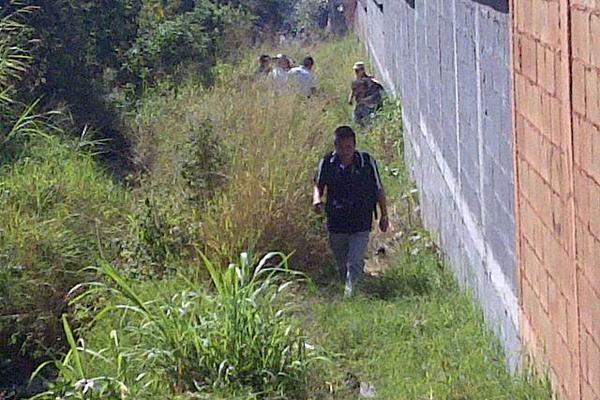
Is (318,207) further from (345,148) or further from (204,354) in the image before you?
(204,354)

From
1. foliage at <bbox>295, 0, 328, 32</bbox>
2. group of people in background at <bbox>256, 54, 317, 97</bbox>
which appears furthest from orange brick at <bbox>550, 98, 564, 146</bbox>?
foliage at <bbox>295, 0, 328, 32</bbox>

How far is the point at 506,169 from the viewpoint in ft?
18.8

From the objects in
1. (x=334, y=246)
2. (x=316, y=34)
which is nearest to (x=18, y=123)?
(x=334, y=246)

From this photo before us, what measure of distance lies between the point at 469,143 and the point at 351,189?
1.62 metres

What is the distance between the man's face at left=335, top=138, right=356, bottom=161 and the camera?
332 inches

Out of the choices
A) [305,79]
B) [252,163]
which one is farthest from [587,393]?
[305,79]

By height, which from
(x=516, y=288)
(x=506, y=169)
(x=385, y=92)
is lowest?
(x=385, y=92)

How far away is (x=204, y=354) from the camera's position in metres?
6.26

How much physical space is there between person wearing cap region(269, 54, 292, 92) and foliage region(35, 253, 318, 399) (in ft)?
20.1

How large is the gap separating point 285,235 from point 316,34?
22.6 meters

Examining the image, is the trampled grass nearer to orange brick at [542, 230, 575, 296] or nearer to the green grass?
the green grass

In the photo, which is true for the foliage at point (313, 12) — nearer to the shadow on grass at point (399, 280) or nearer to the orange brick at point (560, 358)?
the shadow on grass at point (399, 280)

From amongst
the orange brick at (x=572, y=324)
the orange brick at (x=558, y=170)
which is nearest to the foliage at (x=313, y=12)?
the orange brick at (x=558, y=170)

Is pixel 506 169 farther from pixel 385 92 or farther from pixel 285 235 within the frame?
pixel 385 92
